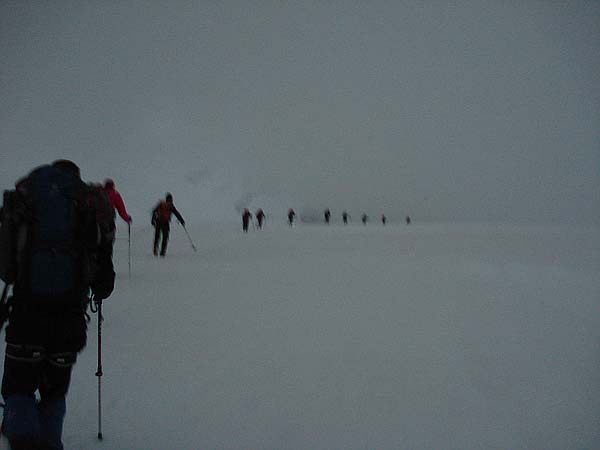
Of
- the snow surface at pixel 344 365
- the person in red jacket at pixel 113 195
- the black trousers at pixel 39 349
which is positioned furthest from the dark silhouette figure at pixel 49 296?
the person in red jacket at pixel 113 195

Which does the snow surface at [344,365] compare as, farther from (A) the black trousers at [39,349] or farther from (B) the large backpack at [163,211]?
(B) the large backpack at [163,211]

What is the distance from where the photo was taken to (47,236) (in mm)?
2553

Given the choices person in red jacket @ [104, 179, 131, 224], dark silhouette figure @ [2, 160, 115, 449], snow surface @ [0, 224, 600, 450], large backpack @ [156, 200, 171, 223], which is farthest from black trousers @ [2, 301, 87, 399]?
large backpack @ [156, 200, 171, 223]

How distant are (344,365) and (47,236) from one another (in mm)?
4073

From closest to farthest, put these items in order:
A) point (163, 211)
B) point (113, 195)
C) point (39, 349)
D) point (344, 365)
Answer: point (39, 349) → point (344, 365) → point (113, 195) → point (163, 211)

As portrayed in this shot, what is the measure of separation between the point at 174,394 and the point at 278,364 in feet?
4.75

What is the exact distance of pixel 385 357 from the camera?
17.5 ft

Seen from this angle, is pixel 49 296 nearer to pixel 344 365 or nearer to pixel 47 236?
pixel 47 236

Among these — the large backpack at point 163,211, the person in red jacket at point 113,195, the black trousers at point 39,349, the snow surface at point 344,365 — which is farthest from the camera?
the large backpack at point 163,211

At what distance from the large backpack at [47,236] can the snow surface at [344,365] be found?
6.32ft

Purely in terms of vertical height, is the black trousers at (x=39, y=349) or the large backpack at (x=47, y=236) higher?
the large backpack at (x=47, y=236)

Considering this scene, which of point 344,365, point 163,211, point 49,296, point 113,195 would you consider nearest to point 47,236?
point 49,296

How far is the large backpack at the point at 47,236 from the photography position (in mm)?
2488

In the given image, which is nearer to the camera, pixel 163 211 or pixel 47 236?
pixel 47 236
